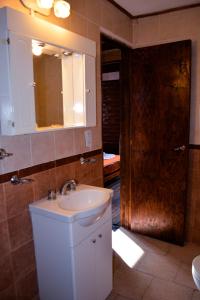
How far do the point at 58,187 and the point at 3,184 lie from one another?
457 millimetres

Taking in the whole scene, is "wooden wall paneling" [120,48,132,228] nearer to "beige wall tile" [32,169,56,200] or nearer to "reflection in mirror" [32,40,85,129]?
"reflection in mirror" [32,40,85,129]

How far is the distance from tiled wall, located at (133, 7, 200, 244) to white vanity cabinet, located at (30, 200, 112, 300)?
1184 millimetres

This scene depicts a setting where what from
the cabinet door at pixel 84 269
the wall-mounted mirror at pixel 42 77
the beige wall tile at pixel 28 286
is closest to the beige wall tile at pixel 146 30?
the wall-mounted mirror at pixel 42 77

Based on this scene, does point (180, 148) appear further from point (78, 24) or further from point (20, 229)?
point (20, 229)

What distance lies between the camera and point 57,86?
164 cm

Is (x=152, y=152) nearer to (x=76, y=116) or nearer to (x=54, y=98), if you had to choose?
(x=76, y=116)

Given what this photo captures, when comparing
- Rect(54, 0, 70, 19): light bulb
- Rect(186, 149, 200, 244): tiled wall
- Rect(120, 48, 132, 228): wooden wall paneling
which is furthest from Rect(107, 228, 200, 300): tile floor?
Rect(54, 0, 70, 19): light bulb

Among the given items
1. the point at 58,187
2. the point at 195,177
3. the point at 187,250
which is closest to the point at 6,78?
the point at 58,187

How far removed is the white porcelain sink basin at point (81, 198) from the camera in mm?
1606

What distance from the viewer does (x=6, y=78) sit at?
1.21 m

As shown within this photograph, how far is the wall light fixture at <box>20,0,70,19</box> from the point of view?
135 centimetres

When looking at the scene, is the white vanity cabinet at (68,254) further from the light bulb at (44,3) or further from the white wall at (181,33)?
the white wall at (181,33)

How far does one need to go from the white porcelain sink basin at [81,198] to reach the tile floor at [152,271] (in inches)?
28.7

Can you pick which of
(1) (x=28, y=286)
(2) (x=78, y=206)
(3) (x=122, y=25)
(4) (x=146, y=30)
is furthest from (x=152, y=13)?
(1) (x=28, y=286)
